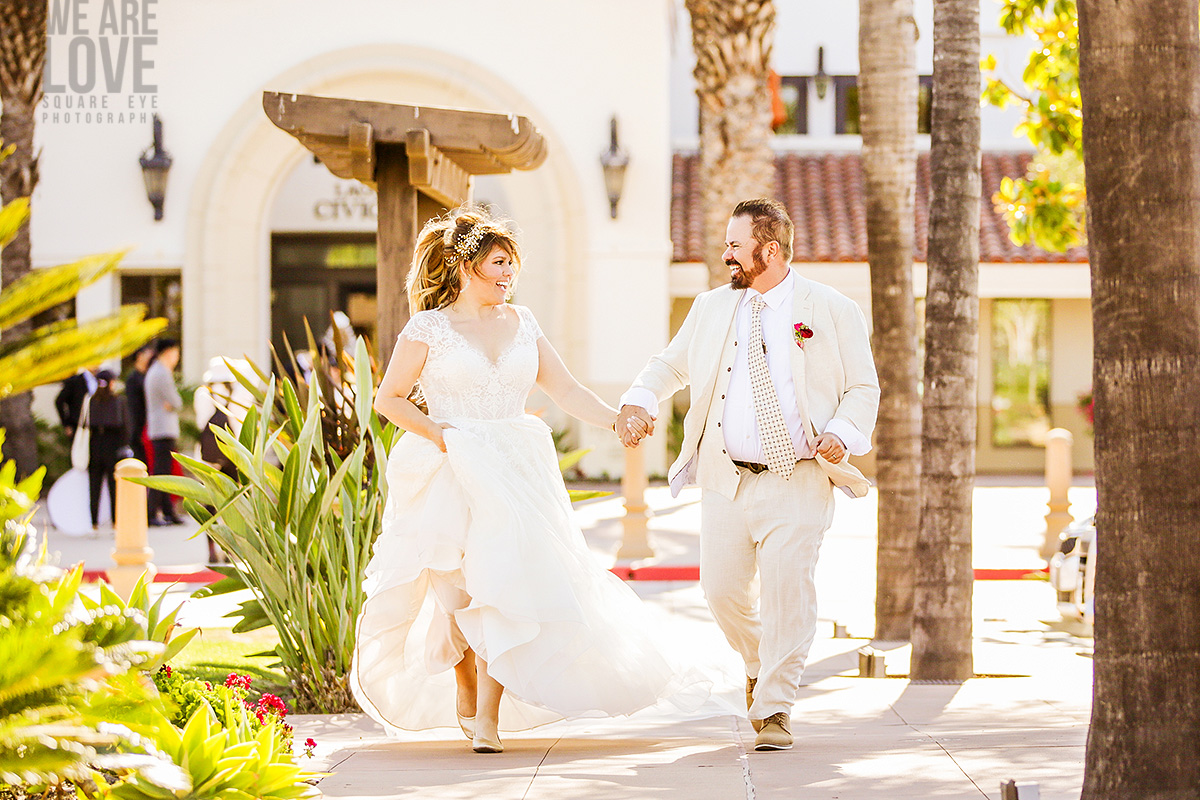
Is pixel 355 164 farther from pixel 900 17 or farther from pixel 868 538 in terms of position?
pixel 868 538

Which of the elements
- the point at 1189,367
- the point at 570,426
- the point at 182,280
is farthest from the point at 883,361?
the point at 182,280

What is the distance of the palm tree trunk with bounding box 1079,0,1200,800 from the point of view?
332cm

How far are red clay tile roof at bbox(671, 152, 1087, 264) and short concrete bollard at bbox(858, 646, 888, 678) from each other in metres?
13.3

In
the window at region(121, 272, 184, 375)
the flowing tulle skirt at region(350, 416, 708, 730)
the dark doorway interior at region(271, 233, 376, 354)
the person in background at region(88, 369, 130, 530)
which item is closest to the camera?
the flowing tulle skirt at region(350, 416, 708, 730)

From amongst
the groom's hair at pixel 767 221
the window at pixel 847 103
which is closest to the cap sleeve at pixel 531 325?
the groom's hair at pixel 767 221

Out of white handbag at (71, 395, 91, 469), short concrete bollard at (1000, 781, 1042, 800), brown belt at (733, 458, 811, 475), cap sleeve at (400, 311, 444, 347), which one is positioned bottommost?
short concrete bollard at (1000, 781, 1042, 800)

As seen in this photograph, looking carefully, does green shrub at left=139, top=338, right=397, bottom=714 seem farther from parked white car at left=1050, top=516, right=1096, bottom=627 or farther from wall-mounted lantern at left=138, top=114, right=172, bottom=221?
wall-mounted lantern at left=138, top=114, right=172, bottom=221

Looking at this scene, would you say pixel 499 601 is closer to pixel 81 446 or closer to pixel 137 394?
pixel 81 446

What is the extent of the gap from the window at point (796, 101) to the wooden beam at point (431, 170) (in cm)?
1712


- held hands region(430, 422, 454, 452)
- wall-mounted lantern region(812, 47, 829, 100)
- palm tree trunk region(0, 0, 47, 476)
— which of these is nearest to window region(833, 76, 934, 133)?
wall-mounted lantern region(812, 47, 829, 100)

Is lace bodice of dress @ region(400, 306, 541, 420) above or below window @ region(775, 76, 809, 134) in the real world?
below

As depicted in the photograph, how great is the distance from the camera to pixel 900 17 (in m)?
8.02

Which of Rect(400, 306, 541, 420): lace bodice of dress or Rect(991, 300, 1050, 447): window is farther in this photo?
Rect(991, 300, 1050, 447): window

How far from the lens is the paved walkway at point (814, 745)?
13.6ft
